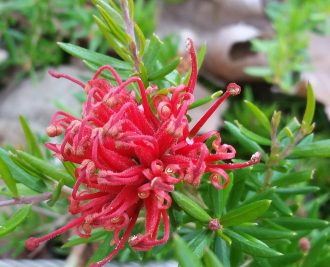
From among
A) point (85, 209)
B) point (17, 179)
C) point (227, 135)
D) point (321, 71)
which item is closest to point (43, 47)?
point (227, 135)

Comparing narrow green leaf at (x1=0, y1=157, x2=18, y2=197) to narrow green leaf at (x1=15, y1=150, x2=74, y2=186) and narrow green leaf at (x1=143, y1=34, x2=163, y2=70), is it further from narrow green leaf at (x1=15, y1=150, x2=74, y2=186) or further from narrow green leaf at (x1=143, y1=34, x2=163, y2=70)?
narrow green leaf at (x1=143, y1=34, x2=163, y2=70)

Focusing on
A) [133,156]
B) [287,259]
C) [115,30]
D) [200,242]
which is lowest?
[287,259]

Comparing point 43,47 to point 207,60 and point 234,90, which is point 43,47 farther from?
point 234,90

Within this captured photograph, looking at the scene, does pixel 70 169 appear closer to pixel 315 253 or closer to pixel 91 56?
pixel 91 56

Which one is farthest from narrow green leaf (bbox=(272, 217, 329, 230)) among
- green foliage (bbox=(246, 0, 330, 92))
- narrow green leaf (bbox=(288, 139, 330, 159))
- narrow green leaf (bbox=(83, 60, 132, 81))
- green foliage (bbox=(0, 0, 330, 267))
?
green foliage (bbox=(246, 0, 330, 92))

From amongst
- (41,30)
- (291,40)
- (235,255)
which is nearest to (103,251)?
(235,255)

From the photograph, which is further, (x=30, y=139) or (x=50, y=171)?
(x=30, y=139)

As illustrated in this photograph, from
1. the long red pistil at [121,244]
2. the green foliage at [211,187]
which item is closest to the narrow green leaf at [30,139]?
the green foliage at [211,187]
